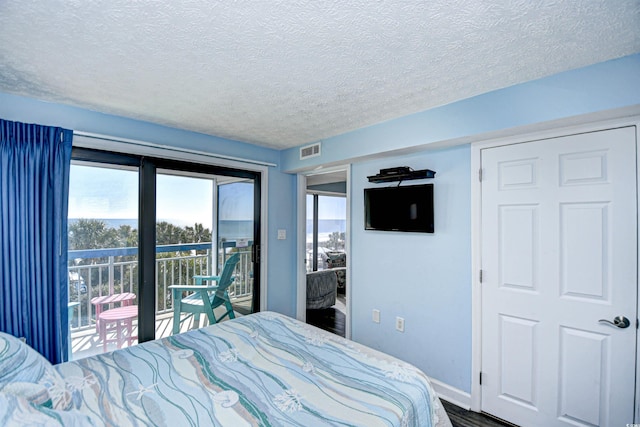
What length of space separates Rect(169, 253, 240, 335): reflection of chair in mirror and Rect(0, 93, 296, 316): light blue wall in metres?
0.50

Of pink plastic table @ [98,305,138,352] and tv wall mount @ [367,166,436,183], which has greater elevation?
tv wall mount @ [367,166,436,183]

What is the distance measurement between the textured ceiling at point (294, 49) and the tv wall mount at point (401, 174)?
55 centimetres

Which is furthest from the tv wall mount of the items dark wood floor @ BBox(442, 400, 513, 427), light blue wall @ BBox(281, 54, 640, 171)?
dark wood floor @ BBox(442, 400, 513, 427)

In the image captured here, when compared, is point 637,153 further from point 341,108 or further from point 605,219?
point 341,108

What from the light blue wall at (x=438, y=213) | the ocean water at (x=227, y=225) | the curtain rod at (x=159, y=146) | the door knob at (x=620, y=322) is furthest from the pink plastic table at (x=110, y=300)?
the door knob at (x=620, y=322)

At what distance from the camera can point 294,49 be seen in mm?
1519

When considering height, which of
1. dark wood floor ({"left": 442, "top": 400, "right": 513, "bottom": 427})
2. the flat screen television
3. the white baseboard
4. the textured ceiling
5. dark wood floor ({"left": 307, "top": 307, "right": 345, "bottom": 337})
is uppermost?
the textured ceiling

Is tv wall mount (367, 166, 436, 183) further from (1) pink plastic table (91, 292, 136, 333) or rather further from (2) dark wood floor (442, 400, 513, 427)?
(1) pink plastic table (91, 292, 136, 333)

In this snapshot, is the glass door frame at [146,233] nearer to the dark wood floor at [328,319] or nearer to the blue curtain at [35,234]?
the blue curtain at [35,234]

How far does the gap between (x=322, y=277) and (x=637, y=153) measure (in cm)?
373

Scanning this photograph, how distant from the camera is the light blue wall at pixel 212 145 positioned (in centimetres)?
215

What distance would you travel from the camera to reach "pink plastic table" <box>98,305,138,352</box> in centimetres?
256

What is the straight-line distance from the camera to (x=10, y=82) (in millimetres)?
1881

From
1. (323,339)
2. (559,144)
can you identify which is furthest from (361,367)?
(559,144)
